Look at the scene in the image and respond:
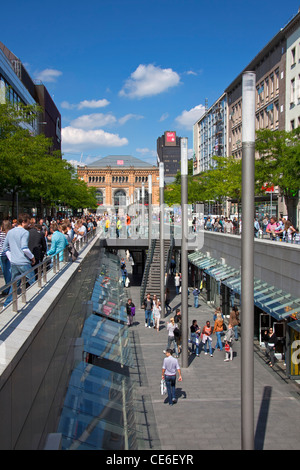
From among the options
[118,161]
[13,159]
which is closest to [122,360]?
A: [13,159]

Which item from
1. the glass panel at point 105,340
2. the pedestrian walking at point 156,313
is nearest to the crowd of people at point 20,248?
the glass panel at point 105,340

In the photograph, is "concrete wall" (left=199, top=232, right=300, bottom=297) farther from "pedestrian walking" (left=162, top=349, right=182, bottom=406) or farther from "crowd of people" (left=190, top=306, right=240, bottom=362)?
"pedestrian walking" (left=162, top=349, right=182, bottom=406)

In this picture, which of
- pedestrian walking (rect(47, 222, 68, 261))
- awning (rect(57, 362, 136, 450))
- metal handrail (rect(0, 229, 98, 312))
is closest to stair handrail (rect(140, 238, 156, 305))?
metal handrail (rect(0, 229, 98, 312))

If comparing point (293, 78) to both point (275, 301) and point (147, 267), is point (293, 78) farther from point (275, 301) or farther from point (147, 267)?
point (275, 301)

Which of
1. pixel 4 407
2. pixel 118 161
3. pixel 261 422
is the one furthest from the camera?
pixel 118 161

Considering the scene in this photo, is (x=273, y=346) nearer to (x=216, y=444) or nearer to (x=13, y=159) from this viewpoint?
(x=216, y=444)

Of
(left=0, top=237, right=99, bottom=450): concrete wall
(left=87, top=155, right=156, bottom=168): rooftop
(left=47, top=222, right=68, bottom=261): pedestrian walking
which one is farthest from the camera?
(left=87, top=155, right=156, bottom=168): rooftop

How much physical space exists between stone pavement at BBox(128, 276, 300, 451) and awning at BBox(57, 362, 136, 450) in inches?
32.0

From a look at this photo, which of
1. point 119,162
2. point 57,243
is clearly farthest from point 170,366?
point 119,162

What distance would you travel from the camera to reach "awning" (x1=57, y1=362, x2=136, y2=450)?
738 centimetres

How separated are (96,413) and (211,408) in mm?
4932

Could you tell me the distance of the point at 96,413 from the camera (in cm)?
870
